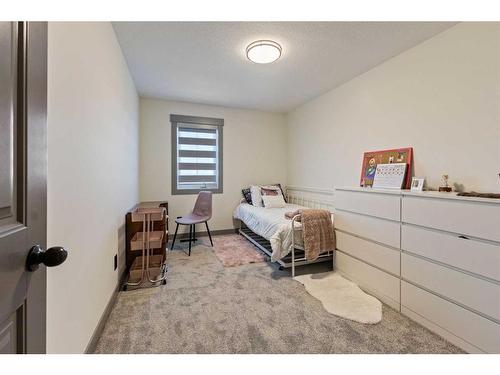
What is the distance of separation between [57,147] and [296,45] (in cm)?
223

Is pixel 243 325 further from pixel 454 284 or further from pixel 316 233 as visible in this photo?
pixel 454 284

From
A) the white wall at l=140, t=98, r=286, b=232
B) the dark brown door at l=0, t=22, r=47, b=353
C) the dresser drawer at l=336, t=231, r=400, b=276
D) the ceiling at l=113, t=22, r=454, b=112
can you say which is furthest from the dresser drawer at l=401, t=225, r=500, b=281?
the white wall at l=140, t=98, r=286, b=232

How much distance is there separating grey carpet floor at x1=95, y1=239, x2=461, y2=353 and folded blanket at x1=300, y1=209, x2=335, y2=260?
407 millimetres

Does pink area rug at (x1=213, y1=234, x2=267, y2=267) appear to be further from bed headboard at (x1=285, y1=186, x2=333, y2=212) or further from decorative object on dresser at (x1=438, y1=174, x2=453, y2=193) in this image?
decorative object on dresser at (x1=438, y1=174, x2=453, y2=193)

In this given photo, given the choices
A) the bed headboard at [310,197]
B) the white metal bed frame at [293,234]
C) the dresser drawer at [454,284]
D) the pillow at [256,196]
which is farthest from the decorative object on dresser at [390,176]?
the pillow at [256,196]

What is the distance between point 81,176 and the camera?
1.32 m

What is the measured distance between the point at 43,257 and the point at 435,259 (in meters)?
2.22

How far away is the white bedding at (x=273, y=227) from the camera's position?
8.33 feet

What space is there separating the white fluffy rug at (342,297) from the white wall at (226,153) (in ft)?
7.51

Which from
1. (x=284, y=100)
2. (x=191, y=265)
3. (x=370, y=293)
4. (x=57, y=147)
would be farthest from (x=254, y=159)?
(x=57, y=147)

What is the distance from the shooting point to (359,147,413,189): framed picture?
2.33 meters

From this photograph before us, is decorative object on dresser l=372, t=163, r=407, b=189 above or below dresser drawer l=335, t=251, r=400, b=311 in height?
above

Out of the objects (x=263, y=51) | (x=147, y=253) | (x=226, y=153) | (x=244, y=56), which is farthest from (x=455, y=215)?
(x=226, y=153)

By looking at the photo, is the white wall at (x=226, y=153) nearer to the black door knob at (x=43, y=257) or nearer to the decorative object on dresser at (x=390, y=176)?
the decorative object on dresser at (x=390, y=176)
